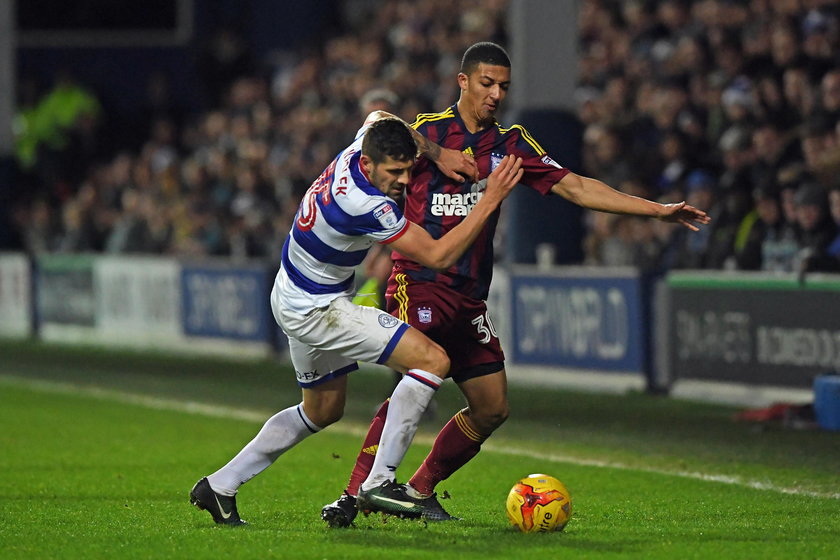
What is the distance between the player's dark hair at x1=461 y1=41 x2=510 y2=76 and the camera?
25.1ft

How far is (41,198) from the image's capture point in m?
29.4

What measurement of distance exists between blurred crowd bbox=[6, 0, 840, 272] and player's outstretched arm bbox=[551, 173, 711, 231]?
9.31 feet

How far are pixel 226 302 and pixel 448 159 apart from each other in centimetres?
1389

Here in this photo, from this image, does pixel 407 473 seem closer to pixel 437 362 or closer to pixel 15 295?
pixel 437 362

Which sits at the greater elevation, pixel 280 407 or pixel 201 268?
pixel 201 268

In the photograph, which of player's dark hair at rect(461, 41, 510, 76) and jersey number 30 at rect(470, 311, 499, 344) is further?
jersey number 30 at rect(470, 311, 499, 344)

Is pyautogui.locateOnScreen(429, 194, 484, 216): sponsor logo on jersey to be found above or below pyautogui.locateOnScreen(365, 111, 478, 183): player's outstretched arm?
below

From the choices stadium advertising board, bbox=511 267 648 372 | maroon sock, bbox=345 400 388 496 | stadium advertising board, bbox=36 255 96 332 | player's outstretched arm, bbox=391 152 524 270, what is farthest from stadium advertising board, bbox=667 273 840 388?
stadium advertising board, bbox=36 255 96 332

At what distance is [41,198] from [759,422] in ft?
64.5

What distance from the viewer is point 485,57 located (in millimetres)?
7637

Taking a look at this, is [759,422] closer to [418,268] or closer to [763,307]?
[763,307]

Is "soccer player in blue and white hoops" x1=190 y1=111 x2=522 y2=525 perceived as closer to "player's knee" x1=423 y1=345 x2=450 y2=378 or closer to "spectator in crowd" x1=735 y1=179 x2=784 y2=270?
"player's knee" x1=423 y1=345 x2=450 y2=378

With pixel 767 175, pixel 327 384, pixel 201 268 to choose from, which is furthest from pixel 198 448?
pixel 201 268

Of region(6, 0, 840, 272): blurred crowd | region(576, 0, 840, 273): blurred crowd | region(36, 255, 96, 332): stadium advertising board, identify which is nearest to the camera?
region(576, 0, 840, 273): blurred crowd
